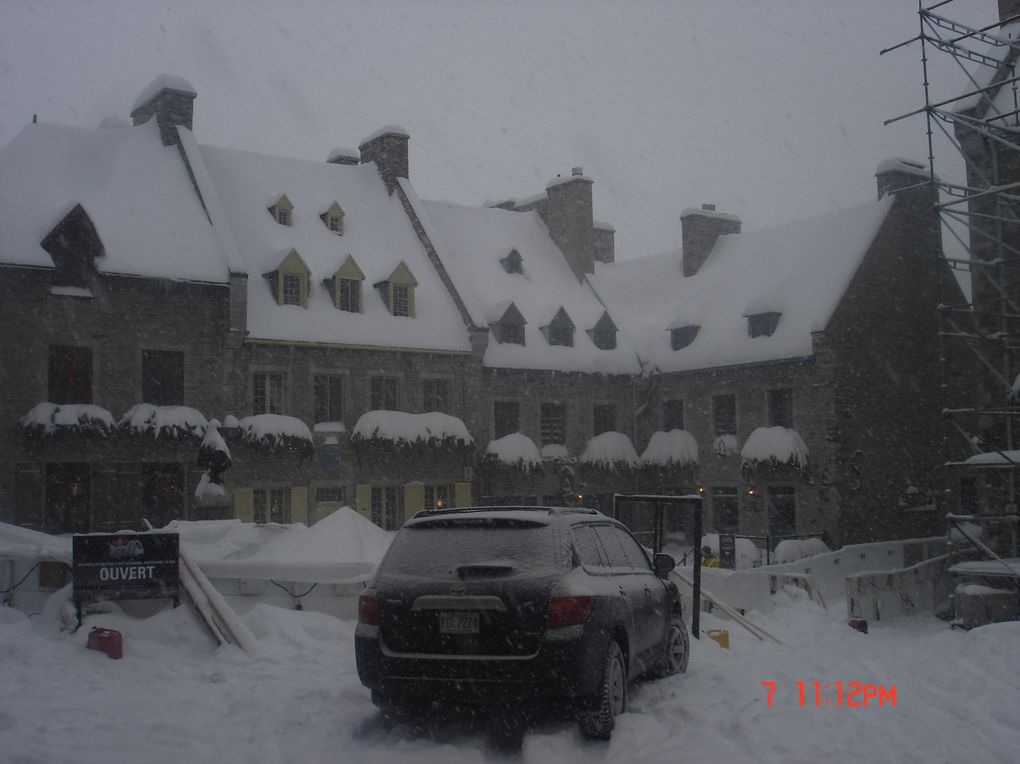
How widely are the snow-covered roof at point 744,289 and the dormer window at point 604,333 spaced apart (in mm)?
1144

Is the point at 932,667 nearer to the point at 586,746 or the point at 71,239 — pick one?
the point at 586,746

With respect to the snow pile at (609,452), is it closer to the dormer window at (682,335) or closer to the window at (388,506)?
the dormer window at (682,335)

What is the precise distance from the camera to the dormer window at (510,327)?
102 ft

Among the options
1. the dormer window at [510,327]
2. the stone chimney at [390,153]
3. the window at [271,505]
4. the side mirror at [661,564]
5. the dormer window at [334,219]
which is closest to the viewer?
the side mirror at [661,564]

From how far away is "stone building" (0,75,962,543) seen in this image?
23.5 meters

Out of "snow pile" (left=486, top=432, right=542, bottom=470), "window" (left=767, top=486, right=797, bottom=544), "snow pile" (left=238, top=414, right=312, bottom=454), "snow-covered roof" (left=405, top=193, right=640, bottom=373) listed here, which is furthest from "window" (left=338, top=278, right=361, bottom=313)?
"window" (left=767, top=486, right=797, bottom=544)

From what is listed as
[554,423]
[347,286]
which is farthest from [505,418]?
[347,286]

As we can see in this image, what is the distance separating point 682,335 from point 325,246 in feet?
40.7

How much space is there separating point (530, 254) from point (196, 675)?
28082 mm

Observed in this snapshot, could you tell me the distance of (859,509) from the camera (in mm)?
28844

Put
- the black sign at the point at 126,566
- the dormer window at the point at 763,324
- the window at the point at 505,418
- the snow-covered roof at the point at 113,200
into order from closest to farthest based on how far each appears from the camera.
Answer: the black sign at the point at 126,566, the snow-covered roof at the point at 113,200, the dormer window at the point at 763,324, the window at the point at 505,418

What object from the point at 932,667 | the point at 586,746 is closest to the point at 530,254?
the point at 932,667

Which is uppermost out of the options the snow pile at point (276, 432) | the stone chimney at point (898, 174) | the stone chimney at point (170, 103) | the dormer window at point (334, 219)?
the stone chimney at point (170, 103)
